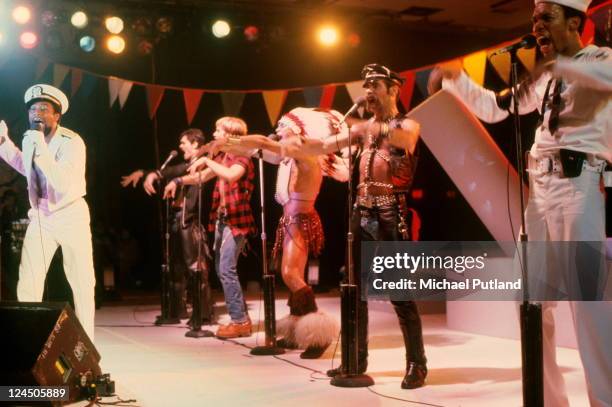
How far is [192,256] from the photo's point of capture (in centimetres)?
731

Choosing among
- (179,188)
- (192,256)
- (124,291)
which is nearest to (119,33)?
(179,188)

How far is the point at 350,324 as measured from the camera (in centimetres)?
427

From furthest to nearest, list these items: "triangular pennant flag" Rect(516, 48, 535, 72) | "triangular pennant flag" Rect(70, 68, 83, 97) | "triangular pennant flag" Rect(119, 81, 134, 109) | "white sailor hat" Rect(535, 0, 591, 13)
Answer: "triangular pennant flag" Rect(119, 81, 134, 109), "triangular pennant flag" Rect(70, 68, 83, 97), "triangular pennant flag" Rect(516, 48, 535, 72), "white sailor hat" Rect(535, 0, 591, 13)

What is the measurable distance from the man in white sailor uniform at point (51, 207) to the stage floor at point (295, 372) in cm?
70

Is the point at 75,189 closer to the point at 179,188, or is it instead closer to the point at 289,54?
the point at 179,188

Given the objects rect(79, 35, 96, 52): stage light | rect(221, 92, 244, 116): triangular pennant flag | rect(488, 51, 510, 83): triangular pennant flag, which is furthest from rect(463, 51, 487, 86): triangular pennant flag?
rect(79, 35, 96, 52): stage light

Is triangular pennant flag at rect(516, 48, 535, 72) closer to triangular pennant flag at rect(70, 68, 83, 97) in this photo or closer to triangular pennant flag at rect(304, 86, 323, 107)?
triangular pennant flag at rect(304, 86, 323, 107)

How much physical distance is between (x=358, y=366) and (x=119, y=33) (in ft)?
17.2

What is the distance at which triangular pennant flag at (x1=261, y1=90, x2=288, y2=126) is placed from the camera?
7949 mm

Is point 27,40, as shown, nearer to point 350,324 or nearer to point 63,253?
point 63,253

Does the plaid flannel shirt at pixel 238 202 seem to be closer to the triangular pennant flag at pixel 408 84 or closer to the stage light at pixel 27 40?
the triangular pennant flag at pixel 408 84

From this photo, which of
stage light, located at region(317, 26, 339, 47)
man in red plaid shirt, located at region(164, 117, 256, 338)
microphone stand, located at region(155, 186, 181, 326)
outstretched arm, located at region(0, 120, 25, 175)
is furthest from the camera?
stage light, located at region(317, 26, 339, 47)

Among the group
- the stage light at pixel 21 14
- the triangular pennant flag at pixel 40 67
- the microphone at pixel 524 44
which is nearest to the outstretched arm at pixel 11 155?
the triangular pennant flag at pixel 40 67

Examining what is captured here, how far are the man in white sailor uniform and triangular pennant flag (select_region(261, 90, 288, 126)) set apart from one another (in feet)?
12.1
